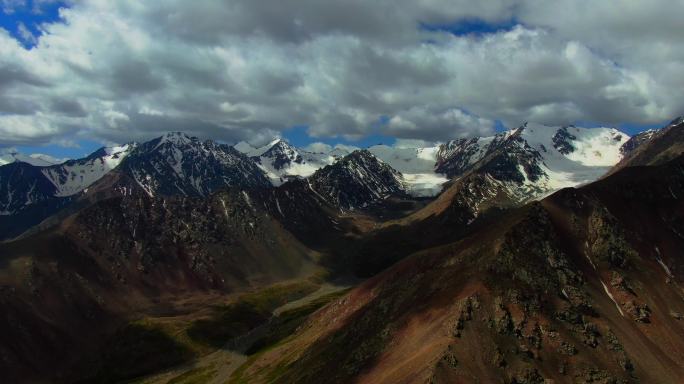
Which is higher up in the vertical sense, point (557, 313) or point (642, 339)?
point (557, 313)

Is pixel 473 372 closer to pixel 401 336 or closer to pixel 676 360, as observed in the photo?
pixel 401 336

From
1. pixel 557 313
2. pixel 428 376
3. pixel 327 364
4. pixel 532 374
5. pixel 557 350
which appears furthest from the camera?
pixel 327 364

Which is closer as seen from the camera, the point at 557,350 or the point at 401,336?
the point at 557,350

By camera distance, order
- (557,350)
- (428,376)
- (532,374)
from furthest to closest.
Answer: (557,350) → (532,374) → (428,376)

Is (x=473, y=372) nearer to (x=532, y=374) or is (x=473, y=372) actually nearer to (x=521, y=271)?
(x=532, y=374)

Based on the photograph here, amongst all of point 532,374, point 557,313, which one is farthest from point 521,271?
point 532,374

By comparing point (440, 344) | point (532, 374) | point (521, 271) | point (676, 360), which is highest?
point (521, 271)

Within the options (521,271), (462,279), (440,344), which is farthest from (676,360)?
(440,344)

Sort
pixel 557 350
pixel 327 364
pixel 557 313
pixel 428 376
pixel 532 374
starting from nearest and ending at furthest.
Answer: pixel 428 376
pixel 532 374
pixel 557 350
pixel 557 313
pixel 327 364

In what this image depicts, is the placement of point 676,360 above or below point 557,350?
below
